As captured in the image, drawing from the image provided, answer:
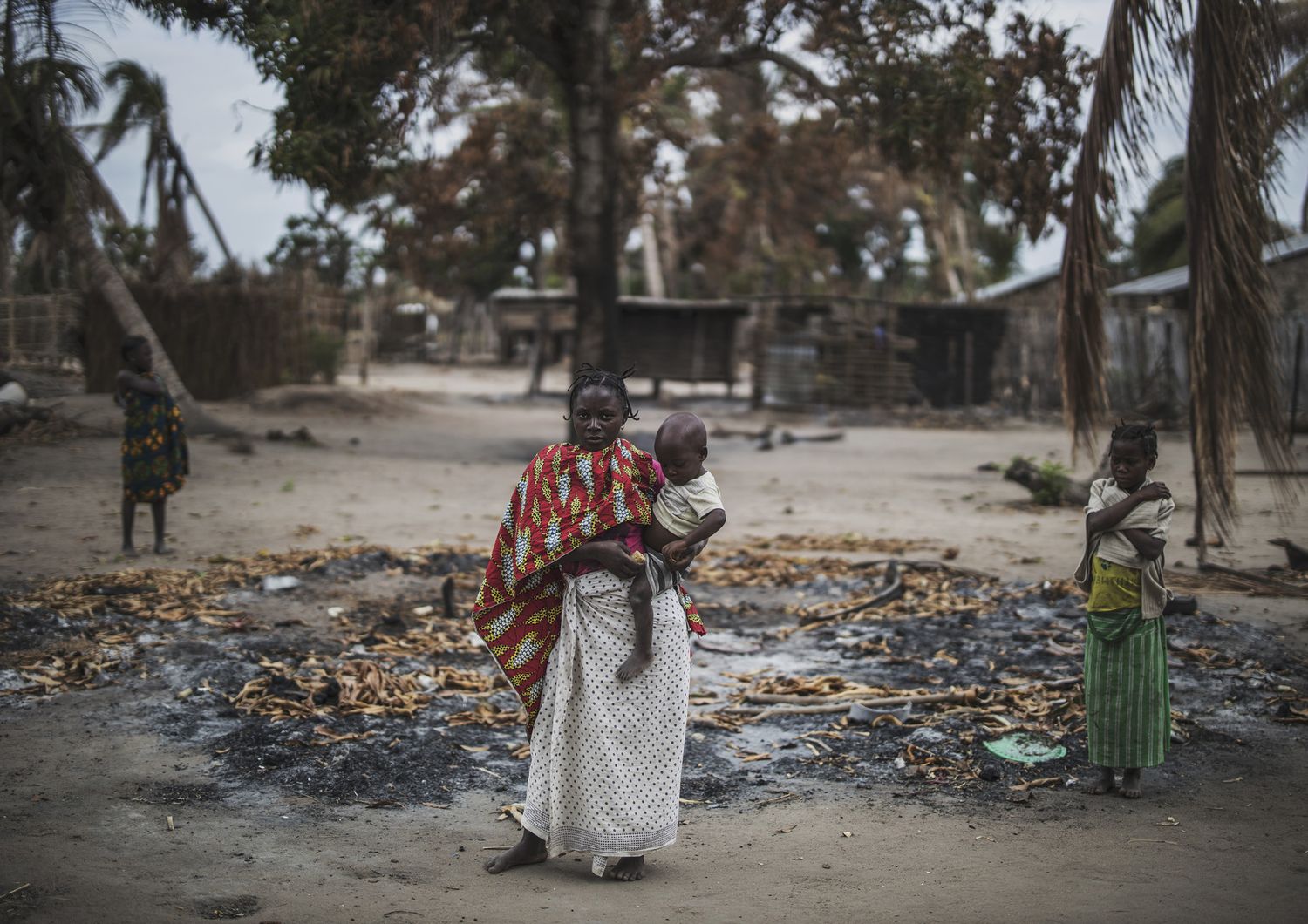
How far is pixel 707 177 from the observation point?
115 ft

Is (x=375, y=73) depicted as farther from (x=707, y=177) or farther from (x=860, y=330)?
(x=707, y=177)

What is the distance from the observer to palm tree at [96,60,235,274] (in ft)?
57.9

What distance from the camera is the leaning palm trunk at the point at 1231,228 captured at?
512 cm

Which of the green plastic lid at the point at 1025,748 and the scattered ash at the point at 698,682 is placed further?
the green plastic lid at the point at 1025,748

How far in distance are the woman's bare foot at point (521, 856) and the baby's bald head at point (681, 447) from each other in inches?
46.5

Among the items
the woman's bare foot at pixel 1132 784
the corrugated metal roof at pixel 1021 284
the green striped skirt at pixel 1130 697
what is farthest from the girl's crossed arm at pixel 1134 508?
the corrugated metal roof at pixel 1021 284

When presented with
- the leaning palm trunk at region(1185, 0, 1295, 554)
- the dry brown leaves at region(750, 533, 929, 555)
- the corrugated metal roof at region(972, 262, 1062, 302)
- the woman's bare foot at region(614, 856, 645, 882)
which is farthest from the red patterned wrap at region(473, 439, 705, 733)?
the corrugated metal roof at region(972, 262, 1062, 302)

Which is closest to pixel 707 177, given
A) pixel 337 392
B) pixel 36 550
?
pixel 337 392

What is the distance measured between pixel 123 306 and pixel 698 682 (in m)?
10.9

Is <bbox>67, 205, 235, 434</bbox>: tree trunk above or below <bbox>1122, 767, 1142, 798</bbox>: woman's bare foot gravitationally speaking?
above

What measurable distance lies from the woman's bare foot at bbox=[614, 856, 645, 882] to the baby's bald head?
1.11m

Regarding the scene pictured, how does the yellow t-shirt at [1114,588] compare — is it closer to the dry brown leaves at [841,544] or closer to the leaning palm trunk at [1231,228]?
the leaning palm trunk at [1231,228]

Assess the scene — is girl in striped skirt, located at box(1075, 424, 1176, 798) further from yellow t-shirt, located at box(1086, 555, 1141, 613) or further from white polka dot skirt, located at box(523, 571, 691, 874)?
white polka dot skirt, located at box(523, 571, 691, 874)

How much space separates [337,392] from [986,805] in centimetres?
1679
